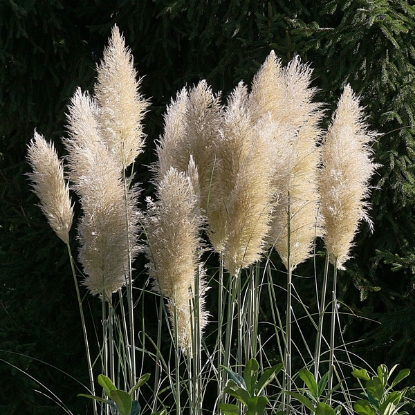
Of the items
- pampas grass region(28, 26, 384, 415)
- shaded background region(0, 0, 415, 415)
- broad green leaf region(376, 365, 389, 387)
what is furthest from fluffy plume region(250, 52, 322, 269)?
shaded background region(0, 0, 415, 415)

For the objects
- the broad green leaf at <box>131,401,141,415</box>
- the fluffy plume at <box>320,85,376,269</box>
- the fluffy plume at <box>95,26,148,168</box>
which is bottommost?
the broad green leaf at <box>131,401,141,415</box>

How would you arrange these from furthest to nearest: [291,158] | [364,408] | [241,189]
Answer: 1. [291,158]
2. [241,189]
3. [364,408]

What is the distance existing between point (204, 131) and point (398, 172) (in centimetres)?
171

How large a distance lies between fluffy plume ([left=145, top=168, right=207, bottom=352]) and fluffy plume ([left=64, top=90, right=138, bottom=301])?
163 mm

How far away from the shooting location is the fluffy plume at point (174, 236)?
73.5 inches

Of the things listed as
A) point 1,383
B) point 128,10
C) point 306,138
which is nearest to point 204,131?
point 306,138

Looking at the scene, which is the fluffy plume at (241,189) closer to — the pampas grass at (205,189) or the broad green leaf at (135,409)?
the pampas grass at (205,189)

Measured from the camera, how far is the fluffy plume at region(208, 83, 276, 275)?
1.87 m

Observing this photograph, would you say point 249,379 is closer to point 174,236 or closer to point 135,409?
point 135,409

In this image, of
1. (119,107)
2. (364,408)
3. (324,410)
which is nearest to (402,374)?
(364,408)

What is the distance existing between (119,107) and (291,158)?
52 cm

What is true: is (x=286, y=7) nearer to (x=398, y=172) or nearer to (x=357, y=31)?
(x=357, y=31)

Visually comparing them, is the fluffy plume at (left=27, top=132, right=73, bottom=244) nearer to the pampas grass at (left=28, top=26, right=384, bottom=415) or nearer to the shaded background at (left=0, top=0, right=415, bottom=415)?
the pampas grass at (left=28, top=26, right=384, bottom=415)

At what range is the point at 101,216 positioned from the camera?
212cm
